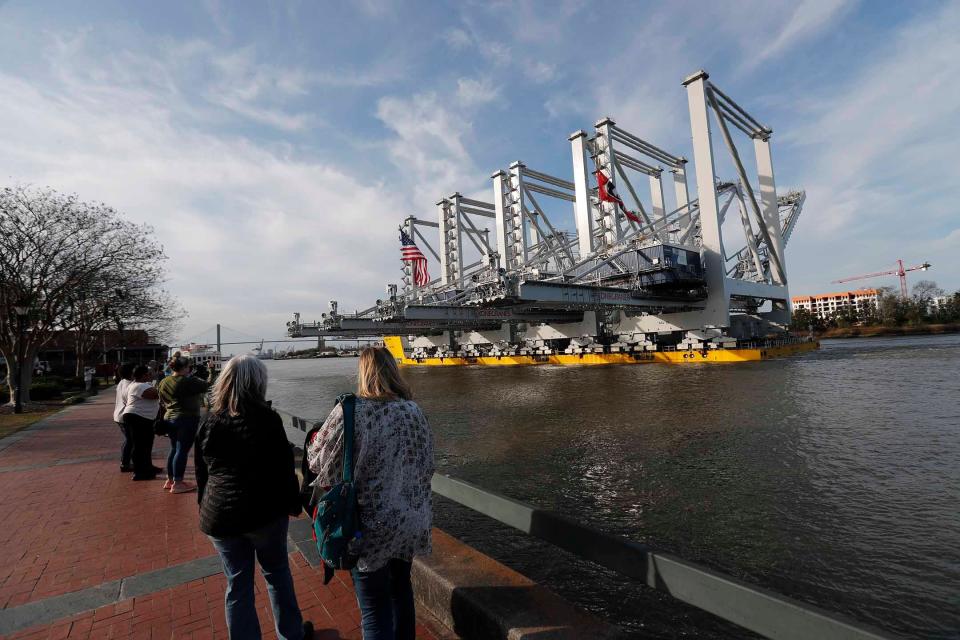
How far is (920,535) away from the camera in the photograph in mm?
4875

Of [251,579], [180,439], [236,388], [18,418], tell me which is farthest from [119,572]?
[18,418]

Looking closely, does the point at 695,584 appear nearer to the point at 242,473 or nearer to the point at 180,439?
the point at 242,473

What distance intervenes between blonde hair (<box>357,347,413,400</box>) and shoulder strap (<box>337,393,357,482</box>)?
0.42 feet

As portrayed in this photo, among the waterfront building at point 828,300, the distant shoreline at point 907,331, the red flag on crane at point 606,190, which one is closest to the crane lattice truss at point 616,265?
the red flag on crane at point 606,190

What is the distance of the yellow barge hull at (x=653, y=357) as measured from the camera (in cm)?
3422

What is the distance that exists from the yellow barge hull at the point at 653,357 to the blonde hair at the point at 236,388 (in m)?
30.2

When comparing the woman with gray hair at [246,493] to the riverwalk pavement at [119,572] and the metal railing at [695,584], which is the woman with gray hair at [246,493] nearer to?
the riverwalk pavement at [119,572]

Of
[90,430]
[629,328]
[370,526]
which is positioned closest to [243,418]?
[370,526]

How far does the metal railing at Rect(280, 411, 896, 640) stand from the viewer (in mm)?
1739

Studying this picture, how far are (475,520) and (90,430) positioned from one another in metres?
11.6

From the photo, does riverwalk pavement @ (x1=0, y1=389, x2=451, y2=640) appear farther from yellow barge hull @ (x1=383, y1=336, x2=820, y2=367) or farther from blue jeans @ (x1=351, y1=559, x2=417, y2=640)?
yellow barge hull @ (x1=383, y1=336, x2=820, y2=367)

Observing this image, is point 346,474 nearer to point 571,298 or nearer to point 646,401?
point 646,401

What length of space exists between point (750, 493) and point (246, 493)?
620cm

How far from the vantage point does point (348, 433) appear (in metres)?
2.33
